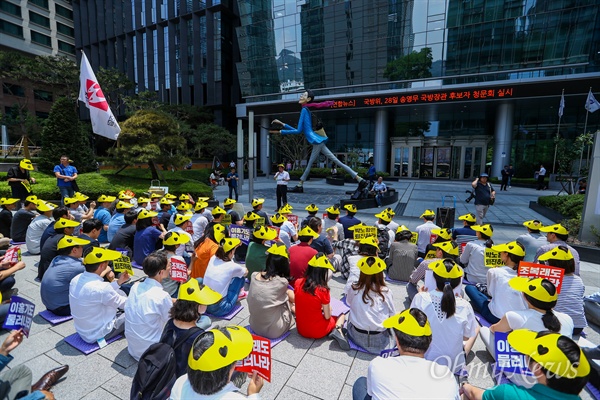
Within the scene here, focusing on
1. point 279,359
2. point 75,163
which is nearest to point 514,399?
point 279,359

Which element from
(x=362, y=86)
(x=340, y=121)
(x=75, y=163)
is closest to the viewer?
(x=75, y=163)

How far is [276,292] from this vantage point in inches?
141

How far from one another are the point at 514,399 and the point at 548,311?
143cm

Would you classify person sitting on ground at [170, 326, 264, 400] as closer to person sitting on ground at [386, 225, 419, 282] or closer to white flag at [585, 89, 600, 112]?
person sitting on ground at [386, 225, 419, 282]

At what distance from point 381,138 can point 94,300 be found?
26472 mm

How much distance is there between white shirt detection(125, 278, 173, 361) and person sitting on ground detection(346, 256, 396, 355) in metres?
2.06

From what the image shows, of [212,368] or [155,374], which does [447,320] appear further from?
[155,374]

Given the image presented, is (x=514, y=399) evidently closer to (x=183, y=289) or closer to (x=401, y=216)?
(x=183, y=289)

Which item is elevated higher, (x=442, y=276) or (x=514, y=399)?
(x=442, y=276)

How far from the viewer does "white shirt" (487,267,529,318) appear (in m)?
3.60

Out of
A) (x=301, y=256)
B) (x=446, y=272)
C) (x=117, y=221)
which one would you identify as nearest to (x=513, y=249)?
(x=446, y=272)

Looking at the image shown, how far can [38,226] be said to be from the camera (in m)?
6.48

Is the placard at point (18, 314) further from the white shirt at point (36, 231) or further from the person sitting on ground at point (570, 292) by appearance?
the person sitting on ground at point (570, 292)

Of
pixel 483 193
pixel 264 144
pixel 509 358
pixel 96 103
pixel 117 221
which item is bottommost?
pixel 117 221
